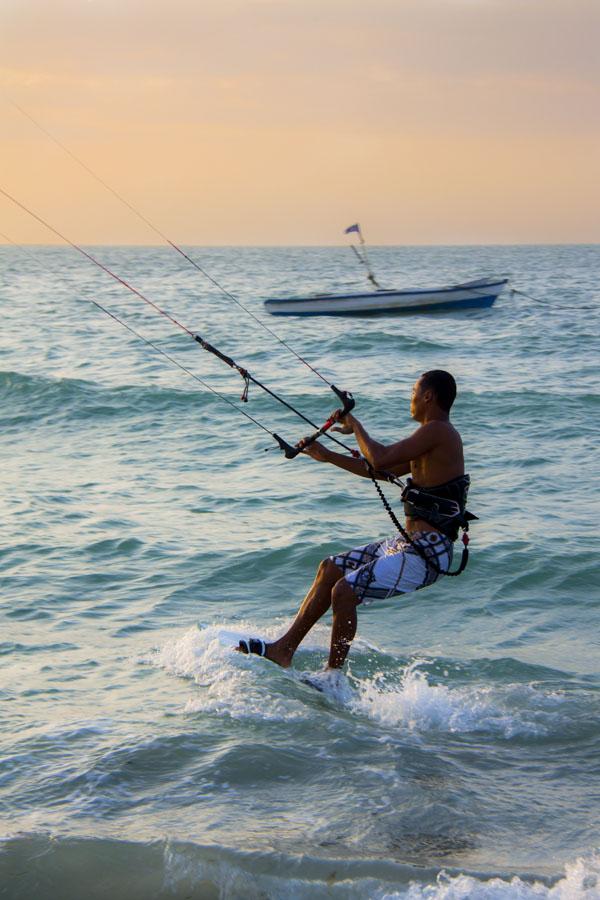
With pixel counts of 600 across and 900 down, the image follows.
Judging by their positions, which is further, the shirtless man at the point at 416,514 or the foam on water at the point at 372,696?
the foam on water at the point at 372,696

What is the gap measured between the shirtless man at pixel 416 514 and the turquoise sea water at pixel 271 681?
2.35 ft

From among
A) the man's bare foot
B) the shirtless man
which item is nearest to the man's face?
the shirtless man

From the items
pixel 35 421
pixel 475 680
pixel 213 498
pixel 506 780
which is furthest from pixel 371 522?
pixel 35 421

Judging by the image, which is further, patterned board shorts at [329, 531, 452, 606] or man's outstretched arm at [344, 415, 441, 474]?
patterned board shorts at [329, 531, 452, 606]

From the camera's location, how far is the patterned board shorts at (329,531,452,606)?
20.3 ft

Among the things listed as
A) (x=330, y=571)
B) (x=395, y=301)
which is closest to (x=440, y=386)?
(x=330, y=571)

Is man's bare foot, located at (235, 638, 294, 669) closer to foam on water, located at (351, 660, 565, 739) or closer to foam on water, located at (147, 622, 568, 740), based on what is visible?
foam on water, located at (147, 622, 568, 740)

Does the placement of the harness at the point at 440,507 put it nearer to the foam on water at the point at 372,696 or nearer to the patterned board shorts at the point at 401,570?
the patterned board shorts at the point at 401,570

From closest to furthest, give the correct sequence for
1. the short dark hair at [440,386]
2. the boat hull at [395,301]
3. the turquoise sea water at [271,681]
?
1. the turquoise sea water at [271,681]
2. the short dark hair at [440,386]
3. the boat hull at [395,301]

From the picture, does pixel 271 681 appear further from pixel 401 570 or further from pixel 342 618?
pixel 401 570

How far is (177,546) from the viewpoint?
10.3 metres

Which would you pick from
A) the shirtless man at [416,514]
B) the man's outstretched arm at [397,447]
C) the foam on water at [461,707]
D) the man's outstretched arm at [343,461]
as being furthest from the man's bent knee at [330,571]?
the foam on water at [461,707]

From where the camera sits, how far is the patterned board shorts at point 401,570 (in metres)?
→ 6.19

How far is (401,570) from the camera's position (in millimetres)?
6180
